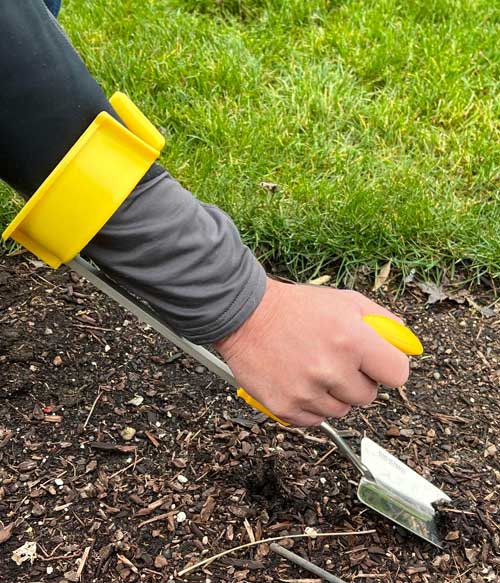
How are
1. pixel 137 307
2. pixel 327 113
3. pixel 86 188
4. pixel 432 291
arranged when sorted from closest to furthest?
pixel 86 188 → pixel 137 307 → pixel 432 291 → pixel 327 113

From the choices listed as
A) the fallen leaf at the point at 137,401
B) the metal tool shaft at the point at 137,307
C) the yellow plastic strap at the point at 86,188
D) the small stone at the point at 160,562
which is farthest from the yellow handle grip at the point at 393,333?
the fallen leaf at the point at 137,401

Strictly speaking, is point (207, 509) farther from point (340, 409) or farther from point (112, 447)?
point (340, 409)

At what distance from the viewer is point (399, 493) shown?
155cm

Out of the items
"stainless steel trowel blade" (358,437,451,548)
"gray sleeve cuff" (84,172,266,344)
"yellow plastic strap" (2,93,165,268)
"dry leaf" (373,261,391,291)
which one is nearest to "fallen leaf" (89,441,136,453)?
"stainless steel trowel blade" (358,437,451,548)

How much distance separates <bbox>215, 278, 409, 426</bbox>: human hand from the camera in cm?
110

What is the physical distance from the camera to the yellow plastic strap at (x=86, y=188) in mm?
994

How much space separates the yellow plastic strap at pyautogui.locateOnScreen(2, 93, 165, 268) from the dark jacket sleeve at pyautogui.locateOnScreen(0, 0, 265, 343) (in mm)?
26

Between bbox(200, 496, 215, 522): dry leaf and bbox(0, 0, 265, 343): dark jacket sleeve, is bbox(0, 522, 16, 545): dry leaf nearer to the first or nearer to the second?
bbox(200, 496, 215, 522): dry leaf

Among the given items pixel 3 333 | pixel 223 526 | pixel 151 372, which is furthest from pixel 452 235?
pixel 3 333

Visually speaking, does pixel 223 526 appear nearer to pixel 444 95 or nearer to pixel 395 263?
pixel 395 263

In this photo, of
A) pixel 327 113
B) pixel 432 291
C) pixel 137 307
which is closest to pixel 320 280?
pixel 432 291

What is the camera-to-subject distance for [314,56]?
293 centimetres

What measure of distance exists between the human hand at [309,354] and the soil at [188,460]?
49 cm

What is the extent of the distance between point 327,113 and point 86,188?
179 cm
